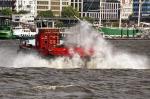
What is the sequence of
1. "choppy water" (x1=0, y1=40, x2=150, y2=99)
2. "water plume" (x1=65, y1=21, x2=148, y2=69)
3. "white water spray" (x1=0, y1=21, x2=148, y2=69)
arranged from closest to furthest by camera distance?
"choppy water" (x1=0, y1=40, x2=150, y2=99) < "white water spray" (x1=0, y1=21, x2=148, y2=69) < "water plume" (x1=65, y1=21, x2=148, y2=69)

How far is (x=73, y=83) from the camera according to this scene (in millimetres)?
45688

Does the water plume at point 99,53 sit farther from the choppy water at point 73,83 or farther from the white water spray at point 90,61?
the choppy water at point 73,83

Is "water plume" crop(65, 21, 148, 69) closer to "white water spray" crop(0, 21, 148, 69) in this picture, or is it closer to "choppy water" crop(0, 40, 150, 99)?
"white water spray" crop(0, 21, 148, 69)

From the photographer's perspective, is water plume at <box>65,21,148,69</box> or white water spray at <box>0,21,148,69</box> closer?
white water spray at <box>0,21,148,69</box>

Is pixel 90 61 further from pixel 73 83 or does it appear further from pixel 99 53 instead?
pixel 73 83

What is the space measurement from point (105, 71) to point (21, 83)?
12017mm

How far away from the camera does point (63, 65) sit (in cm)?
5888

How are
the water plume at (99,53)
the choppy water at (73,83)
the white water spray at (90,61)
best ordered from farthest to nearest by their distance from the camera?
the water plume at (99,53)
the white water spray at (90,61)
the choppy water at (73,83)

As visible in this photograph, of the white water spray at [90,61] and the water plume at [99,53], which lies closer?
the white water spray at [90,61]

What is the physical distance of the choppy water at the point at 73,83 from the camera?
39.9 metres

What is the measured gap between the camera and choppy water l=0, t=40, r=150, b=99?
39.9m

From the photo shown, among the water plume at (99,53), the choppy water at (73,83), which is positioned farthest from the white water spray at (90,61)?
the choppy water at (73,83)

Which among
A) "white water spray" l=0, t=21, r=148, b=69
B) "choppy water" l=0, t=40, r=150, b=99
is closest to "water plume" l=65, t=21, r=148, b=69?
"white water spray" l=0, t=21, r=148, b=69

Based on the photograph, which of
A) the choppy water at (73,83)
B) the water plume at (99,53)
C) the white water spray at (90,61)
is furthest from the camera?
the water plume at (99,53)
